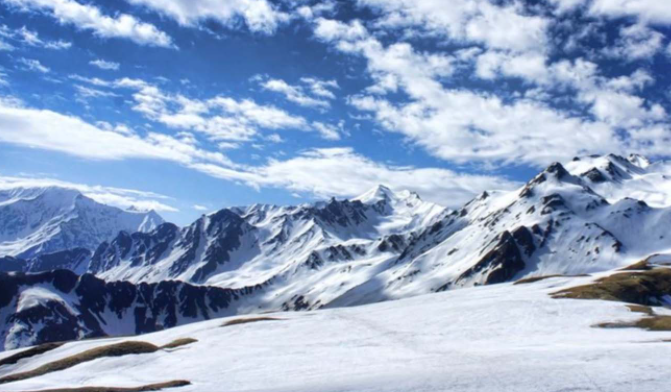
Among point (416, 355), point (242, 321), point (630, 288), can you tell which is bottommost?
point (630, 288)

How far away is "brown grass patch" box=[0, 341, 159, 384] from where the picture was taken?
178ft

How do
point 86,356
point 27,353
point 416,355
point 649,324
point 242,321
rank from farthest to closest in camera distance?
point 242,321 → point 27,353 → point 86,356 → point 649,324 → point 416,355

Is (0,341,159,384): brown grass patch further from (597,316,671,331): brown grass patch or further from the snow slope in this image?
(597,316,671,331): brown grass patch

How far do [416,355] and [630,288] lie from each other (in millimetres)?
66005

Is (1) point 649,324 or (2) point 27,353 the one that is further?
(2) point 27,353

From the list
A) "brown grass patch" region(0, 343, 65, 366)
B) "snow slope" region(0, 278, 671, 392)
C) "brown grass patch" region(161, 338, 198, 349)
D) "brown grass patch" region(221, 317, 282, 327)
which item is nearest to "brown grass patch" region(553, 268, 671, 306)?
"snow slope" region(0, 278, 671, 392)

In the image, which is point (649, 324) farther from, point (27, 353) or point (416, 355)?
point (27, 353)

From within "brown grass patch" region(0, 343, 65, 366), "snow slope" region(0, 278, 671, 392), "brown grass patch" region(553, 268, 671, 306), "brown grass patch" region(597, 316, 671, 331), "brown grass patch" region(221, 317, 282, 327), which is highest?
"brown grass patch" region(0, 343, 65, 366)

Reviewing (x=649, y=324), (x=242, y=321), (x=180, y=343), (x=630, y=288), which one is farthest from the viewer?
(x=630, y=288)

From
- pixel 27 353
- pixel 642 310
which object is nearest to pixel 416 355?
pixel 642 310

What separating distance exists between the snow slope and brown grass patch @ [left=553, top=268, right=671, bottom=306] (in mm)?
9215

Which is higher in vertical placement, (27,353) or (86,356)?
(86,356)

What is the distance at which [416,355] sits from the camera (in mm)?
45656

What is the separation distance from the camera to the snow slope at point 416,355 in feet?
107
